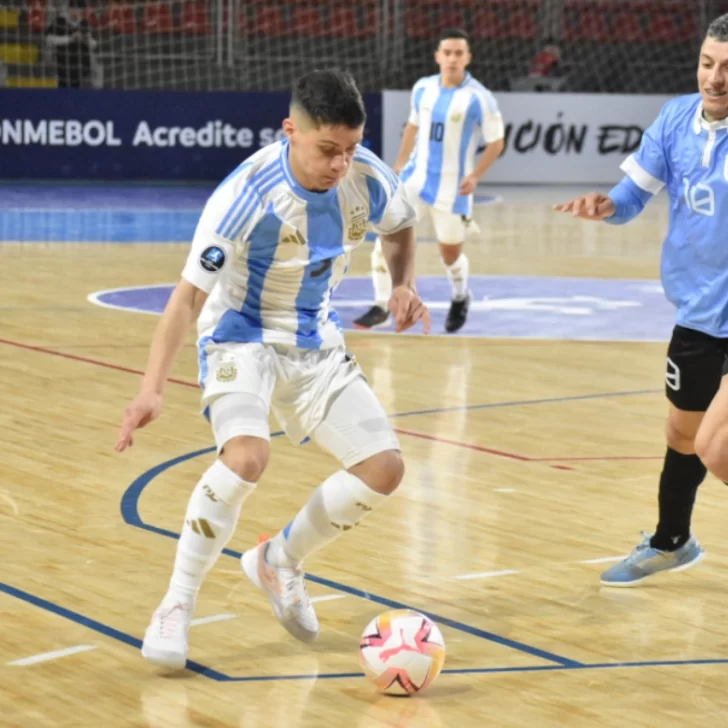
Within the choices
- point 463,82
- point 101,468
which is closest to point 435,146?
point 463,82

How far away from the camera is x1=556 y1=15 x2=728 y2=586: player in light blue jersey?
491cm

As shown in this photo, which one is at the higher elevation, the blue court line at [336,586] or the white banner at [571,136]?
the blue court line at [336,586]

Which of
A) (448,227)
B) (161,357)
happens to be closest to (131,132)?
(448,227)

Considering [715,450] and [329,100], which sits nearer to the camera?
[329,100]

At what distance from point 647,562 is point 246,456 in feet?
5.50

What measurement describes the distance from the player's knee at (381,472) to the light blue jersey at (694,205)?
3.86ft

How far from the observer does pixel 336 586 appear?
16.7ft

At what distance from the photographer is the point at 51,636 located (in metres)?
4.48

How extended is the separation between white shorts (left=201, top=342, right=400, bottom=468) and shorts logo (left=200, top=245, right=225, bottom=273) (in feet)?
1.02

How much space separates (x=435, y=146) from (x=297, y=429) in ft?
22.8

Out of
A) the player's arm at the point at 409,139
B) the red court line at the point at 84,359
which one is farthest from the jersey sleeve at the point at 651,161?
the player's arm at the point at 409,139

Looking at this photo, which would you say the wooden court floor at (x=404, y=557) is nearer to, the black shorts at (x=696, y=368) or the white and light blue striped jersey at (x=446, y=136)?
the black shorts at (x=696, y=368)

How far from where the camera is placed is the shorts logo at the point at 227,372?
4.42m

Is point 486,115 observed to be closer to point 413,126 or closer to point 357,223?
point 413,126
